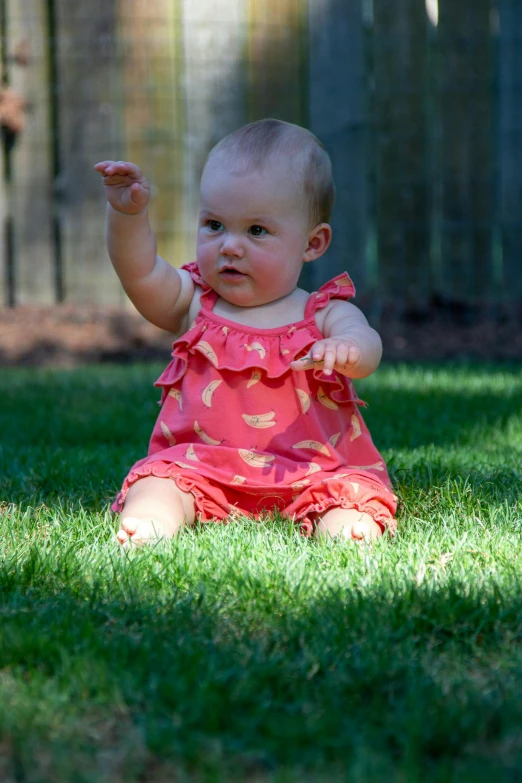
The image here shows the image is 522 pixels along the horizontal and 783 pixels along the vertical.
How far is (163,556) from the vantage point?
6.93 feet

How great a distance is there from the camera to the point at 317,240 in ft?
9.14

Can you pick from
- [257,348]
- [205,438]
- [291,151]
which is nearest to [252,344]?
[257,348]

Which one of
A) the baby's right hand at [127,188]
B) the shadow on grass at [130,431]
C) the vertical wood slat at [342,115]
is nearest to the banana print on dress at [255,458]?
the shadow on grass at [130,431]

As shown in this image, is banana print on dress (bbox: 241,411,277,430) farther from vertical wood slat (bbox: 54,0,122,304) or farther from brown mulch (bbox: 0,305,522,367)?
vertical wood slat (bbox: 54,0,122,304)

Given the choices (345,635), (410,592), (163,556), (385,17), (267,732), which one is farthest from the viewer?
(385,17)

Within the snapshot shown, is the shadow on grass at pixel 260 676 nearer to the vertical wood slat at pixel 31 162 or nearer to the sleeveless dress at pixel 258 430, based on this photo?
the sleeveless dress at pixel 258 430

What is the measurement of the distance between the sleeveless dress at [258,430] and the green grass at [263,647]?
0.13m

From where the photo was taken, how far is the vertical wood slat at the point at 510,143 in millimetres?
7594

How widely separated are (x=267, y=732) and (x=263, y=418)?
1350 millimetres

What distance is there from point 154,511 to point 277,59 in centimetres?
526

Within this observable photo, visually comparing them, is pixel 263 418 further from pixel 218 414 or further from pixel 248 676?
pixel 248 676

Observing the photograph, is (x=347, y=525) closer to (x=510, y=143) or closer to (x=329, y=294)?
(x=329, y=294)

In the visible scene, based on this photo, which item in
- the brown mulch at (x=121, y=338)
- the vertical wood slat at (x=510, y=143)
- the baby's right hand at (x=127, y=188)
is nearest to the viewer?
the baby's right hand at (x=127, y=188)

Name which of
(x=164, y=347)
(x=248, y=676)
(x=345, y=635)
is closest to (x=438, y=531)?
(x=345, y=635)
